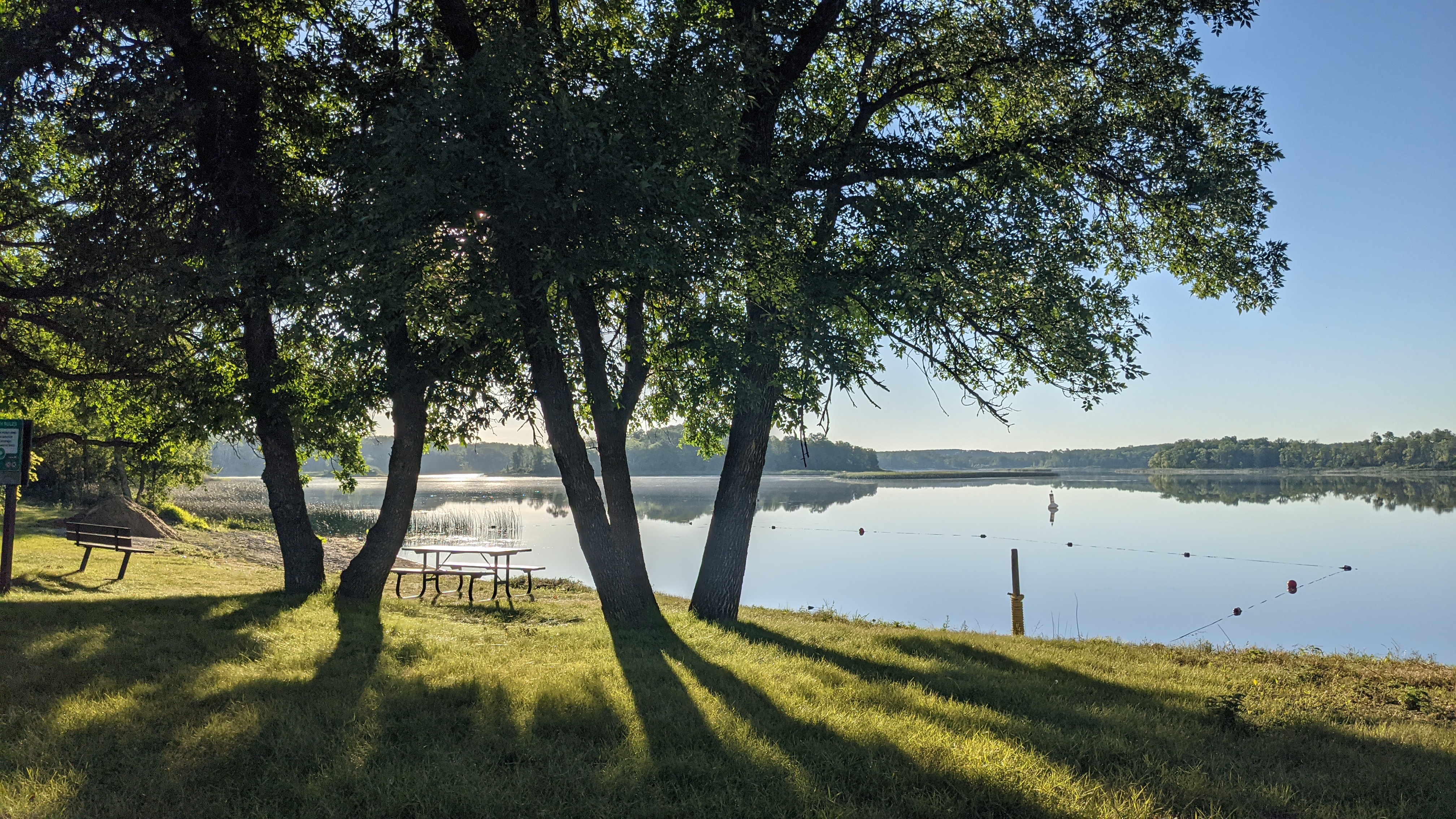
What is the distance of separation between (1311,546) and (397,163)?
33.2 meters

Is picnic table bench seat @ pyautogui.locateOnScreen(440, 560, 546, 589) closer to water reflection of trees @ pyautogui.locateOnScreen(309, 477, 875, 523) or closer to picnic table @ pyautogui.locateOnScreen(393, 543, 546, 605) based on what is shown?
picnic table @ pyautogui.locateOnScreen(393, 543, 546, 605)

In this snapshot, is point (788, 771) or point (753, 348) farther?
point (753, 348)

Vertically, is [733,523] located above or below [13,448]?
below

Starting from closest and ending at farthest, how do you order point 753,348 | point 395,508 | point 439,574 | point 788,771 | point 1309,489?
point 788,771, point 753,348, point 395,508, point 439,574, point 1309,489

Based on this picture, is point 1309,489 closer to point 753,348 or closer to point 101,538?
point 753,348

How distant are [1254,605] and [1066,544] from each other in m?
9.11

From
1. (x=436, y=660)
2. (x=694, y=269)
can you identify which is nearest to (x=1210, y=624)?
(x=694, y=269)

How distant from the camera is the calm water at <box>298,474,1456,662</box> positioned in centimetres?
1789

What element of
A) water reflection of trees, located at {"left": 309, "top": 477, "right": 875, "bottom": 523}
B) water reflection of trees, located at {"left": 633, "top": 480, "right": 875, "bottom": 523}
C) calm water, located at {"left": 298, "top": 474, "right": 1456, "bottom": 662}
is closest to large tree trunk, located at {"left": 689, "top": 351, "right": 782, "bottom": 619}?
calm water, located at {"left": 298, "top": 474, "right": 1456, "bottom": 662}

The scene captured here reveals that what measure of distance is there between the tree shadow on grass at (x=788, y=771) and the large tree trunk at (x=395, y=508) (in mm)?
7464

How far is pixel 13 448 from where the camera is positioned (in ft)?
34.3

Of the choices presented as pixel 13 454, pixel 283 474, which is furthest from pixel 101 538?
pixel 283 474

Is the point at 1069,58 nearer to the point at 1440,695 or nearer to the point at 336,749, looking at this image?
the point at 1440,695

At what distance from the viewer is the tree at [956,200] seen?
29.5ft
